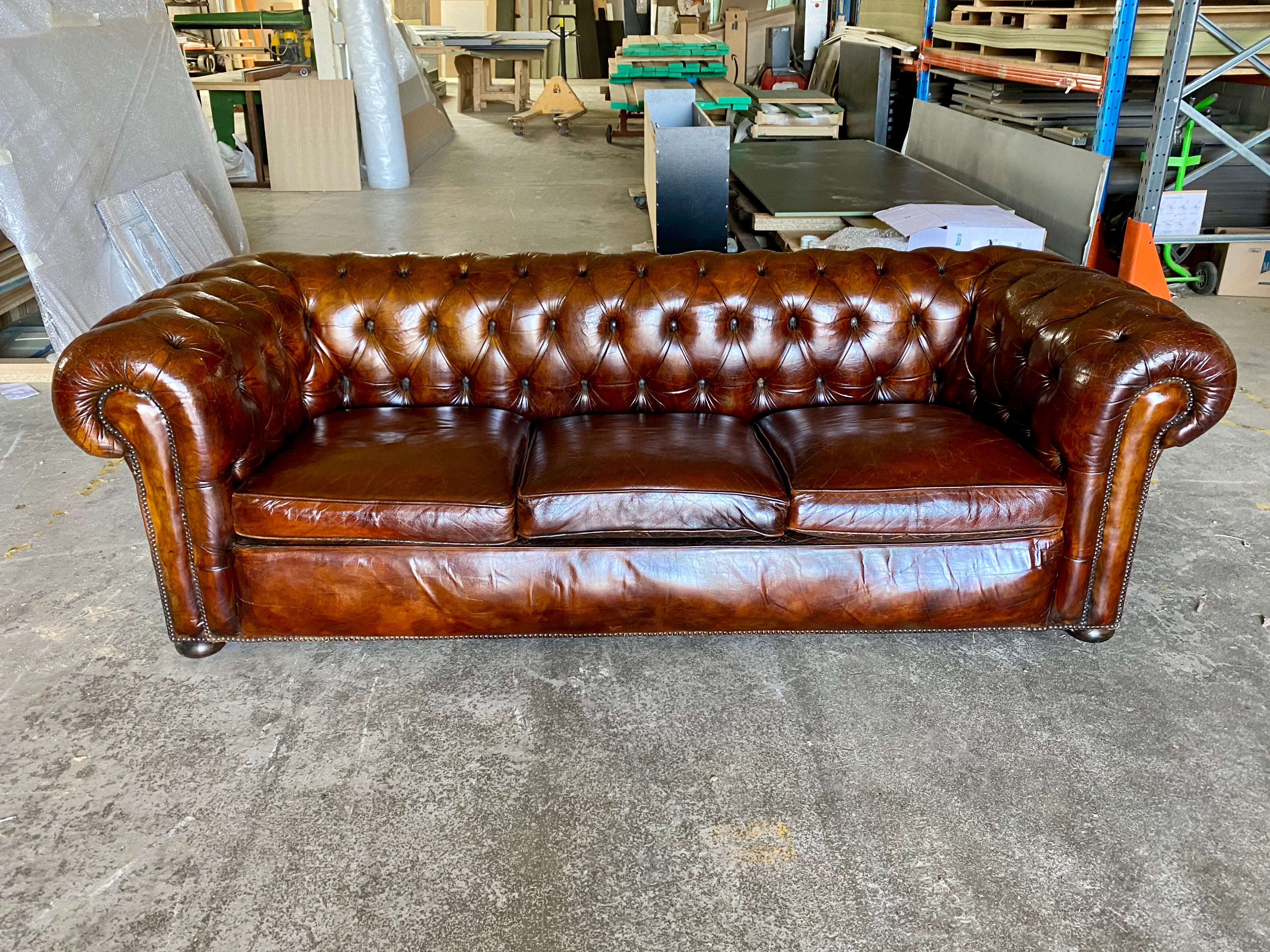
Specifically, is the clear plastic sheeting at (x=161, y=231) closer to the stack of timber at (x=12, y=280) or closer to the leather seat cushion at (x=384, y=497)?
the stack of timber at (x=12, y=280)

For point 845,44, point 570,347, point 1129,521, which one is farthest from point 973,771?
point 845,44

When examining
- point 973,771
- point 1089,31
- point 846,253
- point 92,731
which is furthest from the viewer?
point 1089,31

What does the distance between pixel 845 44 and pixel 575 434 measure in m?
7.16

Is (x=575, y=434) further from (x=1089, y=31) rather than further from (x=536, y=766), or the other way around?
(x=1089, y=31)

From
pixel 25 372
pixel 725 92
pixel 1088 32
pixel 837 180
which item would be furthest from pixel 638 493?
pixel 725 92

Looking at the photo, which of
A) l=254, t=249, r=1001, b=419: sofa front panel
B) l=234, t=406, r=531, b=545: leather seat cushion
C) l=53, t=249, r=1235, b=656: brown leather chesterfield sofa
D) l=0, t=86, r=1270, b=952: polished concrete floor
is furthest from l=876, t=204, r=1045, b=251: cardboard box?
l=234, t=406, r=531, b=545: leather seat cushion

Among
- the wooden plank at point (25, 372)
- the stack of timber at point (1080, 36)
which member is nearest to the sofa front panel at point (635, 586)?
the wooden plank at point (25, 372)

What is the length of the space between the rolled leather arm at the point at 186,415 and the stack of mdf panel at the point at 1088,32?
4139mm

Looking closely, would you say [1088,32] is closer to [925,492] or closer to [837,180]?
[837,180]

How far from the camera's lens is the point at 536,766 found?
6.34ft

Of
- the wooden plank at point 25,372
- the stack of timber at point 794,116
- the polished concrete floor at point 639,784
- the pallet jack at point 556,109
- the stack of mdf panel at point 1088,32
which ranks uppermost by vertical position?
the stack of mdf panel at point 1088,32

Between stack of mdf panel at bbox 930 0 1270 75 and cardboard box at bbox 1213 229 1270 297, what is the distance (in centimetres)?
83

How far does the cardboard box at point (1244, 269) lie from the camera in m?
4.91

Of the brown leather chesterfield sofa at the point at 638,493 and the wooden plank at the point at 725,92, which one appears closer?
the brown leather chesterfield sofa at the point at 638,493
